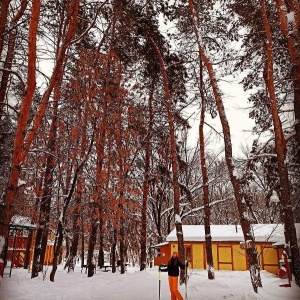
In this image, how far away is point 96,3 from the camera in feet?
32.3

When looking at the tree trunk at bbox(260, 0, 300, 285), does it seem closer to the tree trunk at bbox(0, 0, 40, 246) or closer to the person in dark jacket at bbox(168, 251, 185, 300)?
the person in dark jacket at bbox(168, 251, 185, 300)

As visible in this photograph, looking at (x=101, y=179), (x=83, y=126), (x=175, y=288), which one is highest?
(x=83, y=126)

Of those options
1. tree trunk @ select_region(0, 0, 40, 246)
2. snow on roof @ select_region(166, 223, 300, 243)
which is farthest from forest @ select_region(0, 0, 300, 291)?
snow on roof @ select_region(166, 223, 300, 243)

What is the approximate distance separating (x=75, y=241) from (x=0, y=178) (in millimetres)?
5347

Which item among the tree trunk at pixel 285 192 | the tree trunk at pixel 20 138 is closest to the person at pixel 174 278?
the tree trunk at pixel 285 192

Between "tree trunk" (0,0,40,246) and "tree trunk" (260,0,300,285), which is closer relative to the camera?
"tree trunk" (0,0,40,246)

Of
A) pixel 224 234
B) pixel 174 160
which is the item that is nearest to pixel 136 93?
pixel 174 160

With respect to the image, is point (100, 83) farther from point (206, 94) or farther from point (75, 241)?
point (75, 241)

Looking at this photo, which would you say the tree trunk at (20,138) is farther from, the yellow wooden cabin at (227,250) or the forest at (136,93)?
the yellow wooden cabin at (227,250)

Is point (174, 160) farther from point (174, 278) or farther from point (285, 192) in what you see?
point (174, 278)

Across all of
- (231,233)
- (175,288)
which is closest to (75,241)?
(175,288)

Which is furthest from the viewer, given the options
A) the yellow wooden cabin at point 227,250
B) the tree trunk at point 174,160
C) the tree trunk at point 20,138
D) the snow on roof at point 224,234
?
the snow on roof at point 224,234

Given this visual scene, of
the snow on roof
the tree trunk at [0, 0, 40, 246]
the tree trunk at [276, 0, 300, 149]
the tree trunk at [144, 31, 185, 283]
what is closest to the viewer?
the tree trunk at [0, 0, 40, 246]

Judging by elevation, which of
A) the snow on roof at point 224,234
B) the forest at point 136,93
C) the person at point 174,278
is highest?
the forest at point 136,93
